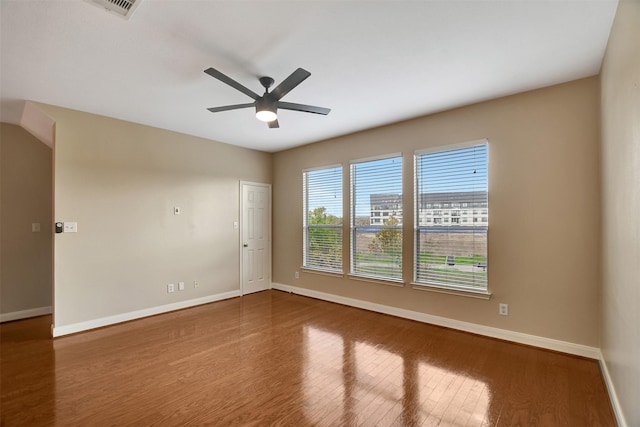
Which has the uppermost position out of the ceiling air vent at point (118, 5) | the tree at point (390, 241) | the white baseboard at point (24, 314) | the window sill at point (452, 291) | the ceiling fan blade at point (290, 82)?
the ceiling air vent at point (118, 5)

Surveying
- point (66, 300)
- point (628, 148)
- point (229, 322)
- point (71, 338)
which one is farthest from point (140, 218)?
point (628, 148)

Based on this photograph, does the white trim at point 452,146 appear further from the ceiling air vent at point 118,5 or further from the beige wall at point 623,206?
the ceiling air vent at point 118,5

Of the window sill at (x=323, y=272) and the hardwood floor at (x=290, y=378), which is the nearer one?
the hardwood floor at (x=290, y=378)

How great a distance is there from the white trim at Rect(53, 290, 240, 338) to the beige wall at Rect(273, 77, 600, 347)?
3297 mm

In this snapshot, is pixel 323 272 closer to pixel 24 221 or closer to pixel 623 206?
pixel 623 206

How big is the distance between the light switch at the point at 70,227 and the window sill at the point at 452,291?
439cm

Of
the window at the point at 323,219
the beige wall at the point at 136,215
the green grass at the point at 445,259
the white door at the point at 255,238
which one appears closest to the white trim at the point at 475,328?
the window at the point at 323,219

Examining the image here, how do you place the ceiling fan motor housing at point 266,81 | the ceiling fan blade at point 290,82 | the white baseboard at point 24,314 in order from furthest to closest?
the white baseboard at point 24,314 → the ceiling fan motor housing at point 266,81 → the ceiling fan blade at point 290,82

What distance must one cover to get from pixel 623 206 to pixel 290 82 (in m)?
2.50

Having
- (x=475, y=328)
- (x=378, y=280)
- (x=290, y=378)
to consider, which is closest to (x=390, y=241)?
(x=378, y=280)

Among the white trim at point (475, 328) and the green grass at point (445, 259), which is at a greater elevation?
the green grass at point (445, 259)

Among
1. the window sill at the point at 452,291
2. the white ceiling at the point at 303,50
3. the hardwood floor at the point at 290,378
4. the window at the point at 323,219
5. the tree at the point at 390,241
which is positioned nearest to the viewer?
the white ceiling at the point at 303,50

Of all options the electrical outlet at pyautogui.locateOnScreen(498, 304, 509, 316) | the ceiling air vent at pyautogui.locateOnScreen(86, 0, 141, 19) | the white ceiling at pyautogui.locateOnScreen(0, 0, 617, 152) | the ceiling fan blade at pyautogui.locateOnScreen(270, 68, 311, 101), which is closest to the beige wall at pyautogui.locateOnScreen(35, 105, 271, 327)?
the white ceiling at pyautogui.locateOnScreen(0, 0, 617, 152)

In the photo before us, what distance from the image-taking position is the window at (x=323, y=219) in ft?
16.8
